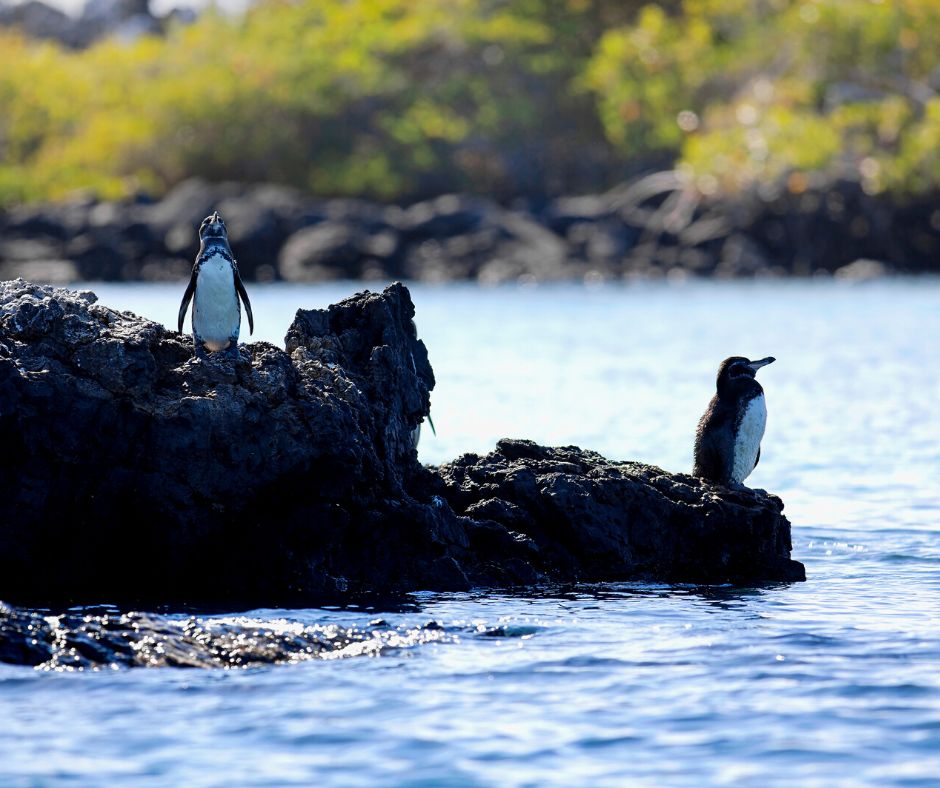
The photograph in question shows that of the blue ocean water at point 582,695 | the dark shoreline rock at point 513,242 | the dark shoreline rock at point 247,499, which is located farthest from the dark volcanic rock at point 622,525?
the dark shoreline rock at point 513,242

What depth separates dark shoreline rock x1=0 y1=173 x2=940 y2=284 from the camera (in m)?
60.9

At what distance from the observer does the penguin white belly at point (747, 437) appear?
11898 millimetres

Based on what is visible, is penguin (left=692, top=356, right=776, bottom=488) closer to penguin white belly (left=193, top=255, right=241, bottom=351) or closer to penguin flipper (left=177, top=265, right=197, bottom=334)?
penguin white belly (left=193, top=255, right=241, bottom=351)

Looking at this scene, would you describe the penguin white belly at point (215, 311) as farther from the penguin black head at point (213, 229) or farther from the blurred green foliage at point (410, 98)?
the blurred green foliage at point (410, 98)

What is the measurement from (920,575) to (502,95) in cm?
6990

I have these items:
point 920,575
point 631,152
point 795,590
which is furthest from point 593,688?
point 631,152

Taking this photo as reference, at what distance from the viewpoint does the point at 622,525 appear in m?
10.9

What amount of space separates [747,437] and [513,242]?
5040 cm

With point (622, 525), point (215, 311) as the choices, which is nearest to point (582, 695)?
point (622, 525)

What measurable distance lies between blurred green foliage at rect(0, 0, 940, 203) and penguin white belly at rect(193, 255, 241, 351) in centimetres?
5443

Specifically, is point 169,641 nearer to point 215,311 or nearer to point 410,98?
point 215,311

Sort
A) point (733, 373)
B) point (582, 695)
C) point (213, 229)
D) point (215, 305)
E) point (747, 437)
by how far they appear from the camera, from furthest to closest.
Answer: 1. point (733, 373)
2. point (747, 437)
3. point (213, 229)
4. point (215, 305)
5. point (582, 695)

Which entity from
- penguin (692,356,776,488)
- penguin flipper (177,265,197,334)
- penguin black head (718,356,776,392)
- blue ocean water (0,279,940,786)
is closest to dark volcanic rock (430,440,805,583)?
blue ocean water (0,279,940,786)

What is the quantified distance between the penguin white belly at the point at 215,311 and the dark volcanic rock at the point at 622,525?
6.07 feet
